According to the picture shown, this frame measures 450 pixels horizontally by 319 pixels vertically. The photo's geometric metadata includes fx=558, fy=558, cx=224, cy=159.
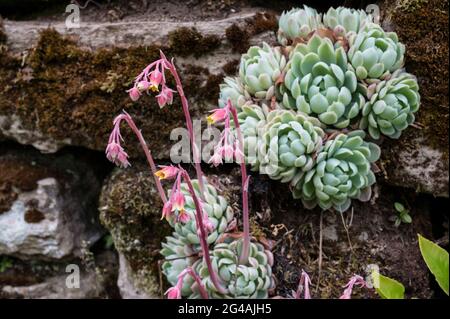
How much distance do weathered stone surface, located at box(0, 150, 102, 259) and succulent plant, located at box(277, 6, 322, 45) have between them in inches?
43.4

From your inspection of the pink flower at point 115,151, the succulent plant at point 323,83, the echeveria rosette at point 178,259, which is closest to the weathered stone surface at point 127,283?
the echeveria rosette at point 178,259

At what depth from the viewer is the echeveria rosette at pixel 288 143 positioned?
193 cm

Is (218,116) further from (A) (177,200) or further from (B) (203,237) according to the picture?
(B) (203,237)

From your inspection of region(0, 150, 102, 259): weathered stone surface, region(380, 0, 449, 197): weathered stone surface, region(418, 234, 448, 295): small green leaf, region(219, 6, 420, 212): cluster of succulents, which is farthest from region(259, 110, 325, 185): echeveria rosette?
region(0, 150, 102, 259): weathered stone surface

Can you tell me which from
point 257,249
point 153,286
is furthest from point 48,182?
point 257,249

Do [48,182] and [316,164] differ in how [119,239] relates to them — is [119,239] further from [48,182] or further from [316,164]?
[316,164]

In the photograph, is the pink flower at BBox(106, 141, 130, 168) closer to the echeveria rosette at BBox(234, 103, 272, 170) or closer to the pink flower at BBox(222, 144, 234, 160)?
the pink flower at BBox(222, 144, 234, 160)

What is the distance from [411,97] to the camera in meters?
1.99

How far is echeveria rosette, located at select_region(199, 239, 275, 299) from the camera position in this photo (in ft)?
6.19

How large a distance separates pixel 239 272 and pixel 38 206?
99 centimetres

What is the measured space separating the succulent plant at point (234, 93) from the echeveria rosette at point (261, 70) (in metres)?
0.02

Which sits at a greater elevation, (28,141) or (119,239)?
(28,141)

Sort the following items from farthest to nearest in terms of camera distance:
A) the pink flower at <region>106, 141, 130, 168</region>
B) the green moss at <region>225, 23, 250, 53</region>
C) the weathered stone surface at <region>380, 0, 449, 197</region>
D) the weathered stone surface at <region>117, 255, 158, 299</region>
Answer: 1. the weathered stone surface at <region>117, 255, 158, 299</region>
2. the green moss at <region>225, 23, 250, 53</region>
3. the weathered stone surface at <region>380, 0, 449, 197</region>
4. the pink flower at <region>106, 141, 130, 168</region>

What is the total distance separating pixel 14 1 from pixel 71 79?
555mm
